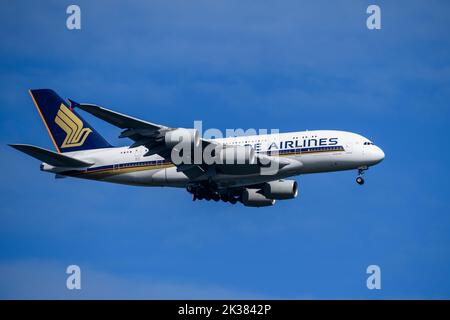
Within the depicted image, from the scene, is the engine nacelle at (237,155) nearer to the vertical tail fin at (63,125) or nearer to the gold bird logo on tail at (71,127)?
the vertical tail fin at (63,125)

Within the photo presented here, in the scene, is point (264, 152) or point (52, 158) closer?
point (264, 152)

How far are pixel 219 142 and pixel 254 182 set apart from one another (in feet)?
12.2

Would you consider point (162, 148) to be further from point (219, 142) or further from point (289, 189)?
point (289, 189)

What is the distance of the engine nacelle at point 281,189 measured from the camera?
64.2m

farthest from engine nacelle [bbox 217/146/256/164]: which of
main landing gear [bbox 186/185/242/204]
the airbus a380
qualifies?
main landing gear [bbox 186/185/242/204]

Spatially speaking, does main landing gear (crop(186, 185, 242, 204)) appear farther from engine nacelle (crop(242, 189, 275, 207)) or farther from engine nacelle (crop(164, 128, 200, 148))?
engine nacelle (crop(164, 128, 200, 148))

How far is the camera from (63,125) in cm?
6775

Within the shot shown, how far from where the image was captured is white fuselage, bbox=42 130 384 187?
60.0 m

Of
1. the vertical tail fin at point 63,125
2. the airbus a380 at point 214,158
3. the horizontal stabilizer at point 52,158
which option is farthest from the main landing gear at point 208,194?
the horizontal stabilizer at point 52,158

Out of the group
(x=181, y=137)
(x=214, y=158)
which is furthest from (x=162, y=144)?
(x=214, y=158)

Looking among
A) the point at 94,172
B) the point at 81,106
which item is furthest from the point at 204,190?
the point at 81,106

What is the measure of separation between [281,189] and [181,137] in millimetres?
9775

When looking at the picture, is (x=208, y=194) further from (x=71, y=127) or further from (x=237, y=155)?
(x=71, y=127)

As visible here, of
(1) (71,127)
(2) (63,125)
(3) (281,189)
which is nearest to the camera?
(3) (281,189)
